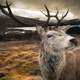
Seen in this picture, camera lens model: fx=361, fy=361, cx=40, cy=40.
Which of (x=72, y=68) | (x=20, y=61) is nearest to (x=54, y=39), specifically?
(x=72, y=68)

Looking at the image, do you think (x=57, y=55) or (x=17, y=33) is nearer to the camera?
(x=57, y=55)

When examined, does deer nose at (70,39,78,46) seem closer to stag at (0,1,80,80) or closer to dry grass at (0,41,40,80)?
stag at (0,1,80,80)

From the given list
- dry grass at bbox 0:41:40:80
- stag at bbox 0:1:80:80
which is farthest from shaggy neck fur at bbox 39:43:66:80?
dry grass at bbox 0:41:40:80

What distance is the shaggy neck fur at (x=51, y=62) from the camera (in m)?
5.90

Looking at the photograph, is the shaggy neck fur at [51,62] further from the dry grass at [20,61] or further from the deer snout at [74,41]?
the dry grass at [20,61]

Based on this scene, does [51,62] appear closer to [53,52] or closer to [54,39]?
[53,52]

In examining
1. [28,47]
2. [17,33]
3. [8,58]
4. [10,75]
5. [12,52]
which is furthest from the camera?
[17,33]

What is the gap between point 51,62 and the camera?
5.93 meters

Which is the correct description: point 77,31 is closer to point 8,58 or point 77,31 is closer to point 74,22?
point 74,22

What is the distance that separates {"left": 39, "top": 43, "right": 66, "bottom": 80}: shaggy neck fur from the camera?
5.90 metres

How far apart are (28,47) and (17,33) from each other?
2.12 m

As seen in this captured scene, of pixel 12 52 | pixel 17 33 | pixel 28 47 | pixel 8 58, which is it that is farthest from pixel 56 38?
pixel 17 33

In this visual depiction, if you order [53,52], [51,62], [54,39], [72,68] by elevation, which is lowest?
[72,68]

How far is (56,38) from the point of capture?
19.7ft
